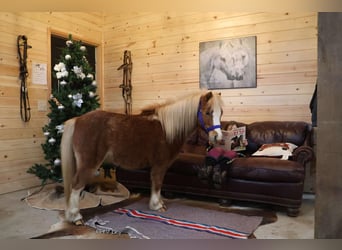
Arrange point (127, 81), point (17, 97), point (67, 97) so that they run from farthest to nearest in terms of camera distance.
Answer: point (127, 81) < point (17, 97) < point (67, 97)

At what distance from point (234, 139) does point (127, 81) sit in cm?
227

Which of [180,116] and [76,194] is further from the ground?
[180,116]

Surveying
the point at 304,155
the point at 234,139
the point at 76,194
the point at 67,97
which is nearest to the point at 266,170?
the point at 304,155

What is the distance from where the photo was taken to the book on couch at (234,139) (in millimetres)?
3447

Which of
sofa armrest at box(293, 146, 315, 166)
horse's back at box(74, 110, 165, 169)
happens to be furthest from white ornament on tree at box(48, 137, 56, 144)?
sofa armrest at box(293, 146, 315, 166)

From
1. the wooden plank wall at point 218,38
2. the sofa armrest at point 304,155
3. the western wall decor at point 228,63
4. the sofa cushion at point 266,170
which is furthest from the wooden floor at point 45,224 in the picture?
the western wall decor at point 228,63

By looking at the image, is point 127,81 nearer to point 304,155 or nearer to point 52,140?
point 52,140

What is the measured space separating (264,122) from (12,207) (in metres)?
3.03

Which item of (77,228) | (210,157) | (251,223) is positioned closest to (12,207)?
(77,228)

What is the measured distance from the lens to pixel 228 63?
4.08 meters

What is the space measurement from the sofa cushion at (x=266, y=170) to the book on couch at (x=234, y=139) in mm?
407

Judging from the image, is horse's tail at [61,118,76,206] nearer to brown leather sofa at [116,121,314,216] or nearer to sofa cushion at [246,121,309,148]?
brown leather sofa at [116,121,314,216]

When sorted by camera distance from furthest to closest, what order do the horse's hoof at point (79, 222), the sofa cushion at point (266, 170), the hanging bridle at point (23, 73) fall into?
the hanging bridle at point (23, 73) < the sofa cushion at point (266, 170) < the horse's hoof at point (79, 222)

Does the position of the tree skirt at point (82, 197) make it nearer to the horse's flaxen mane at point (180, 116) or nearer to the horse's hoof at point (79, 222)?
the horse's hoof at point (79, 222)
